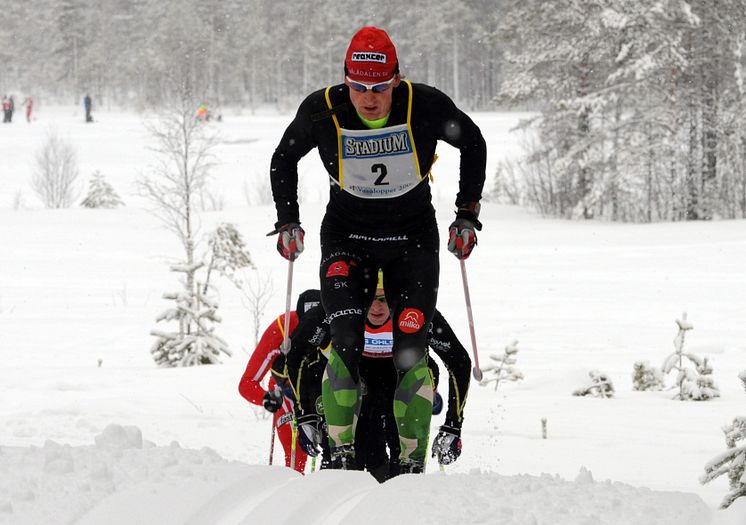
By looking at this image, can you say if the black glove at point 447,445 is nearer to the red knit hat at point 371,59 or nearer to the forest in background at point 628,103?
the red knit hat at point 371,59

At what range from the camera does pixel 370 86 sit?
412cm

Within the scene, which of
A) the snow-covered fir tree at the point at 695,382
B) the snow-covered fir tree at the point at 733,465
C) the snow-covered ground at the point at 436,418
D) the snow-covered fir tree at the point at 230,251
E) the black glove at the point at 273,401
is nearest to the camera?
the snow-covered ground at the point at 436,418

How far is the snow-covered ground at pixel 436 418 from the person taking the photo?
2512 mm

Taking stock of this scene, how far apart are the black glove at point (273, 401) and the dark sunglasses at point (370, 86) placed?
195 centimetres

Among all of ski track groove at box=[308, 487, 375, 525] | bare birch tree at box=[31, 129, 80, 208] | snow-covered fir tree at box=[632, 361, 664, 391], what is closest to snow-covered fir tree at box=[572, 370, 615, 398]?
snow-covered fir tree at box=[632, 361, 664, 391]

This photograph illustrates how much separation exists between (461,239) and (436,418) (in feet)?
11.2

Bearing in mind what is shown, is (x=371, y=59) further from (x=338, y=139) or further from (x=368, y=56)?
(x=338, y=139)

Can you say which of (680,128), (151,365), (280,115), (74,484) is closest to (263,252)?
(151,365)

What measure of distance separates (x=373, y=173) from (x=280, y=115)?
65.6 m

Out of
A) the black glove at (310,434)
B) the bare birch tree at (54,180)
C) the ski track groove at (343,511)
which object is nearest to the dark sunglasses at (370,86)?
the black glove at (310,434)

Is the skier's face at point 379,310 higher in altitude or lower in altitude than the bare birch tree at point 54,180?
lower

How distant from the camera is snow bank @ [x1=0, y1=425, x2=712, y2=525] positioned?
2387 mm

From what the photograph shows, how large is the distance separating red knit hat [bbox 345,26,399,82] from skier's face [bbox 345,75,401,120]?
A: 36 millimetres

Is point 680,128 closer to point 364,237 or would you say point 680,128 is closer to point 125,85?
point 364,237
